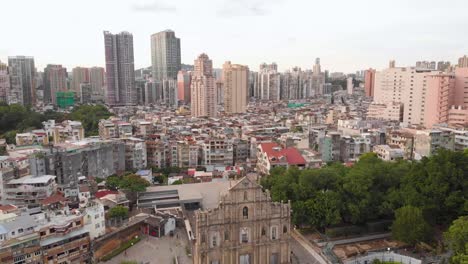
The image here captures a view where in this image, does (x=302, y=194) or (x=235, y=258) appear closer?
(x=235, y=258)

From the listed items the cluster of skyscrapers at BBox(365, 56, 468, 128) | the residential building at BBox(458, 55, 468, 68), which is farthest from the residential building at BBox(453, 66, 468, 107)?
the residential building at BBox(458, 55, 468, 68)

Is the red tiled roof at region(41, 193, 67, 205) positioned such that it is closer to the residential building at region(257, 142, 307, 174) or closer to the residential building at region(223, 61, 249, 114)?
the residential building at region(257, 142, 307, 174)

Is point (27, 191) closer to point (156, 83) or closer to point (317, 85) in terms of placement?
point (156, 83)

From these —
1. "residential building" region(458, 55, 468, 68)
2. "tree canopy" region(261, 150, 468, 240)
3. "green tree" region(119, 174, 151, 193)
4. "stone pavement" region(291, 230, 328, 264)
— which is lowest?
"stone pavement" region(291, 230, 328, 264)

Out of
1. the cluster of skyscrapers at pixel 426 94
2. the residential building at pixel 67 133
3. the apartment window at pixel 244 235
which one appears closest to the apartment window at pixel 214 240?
the apartment window at pixel 244 235

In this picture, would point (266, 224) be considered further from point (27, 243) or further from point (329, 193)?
point (27, 243)

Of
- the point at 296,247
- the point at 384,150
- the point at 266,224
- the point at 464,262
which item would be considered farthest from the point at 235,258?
the point at 384,150

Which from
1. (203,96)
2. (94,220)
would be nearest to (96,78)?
(203,96)
